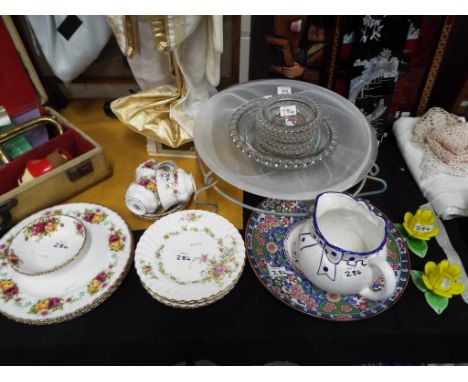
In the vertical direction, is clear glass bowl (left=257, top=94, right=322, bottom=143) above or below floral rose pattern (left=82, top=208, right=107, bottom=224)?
above

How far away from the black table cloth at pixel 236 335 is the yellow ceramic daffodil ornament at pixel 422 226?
0.10 metres

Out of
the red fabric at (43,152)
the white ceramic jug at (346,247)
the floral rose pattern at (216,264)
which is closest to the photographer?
the white ceramic jug at (346,247)

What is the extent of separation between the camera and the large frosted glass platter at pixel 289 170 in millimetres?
579

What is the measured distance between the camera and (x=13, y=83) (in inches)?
31.9

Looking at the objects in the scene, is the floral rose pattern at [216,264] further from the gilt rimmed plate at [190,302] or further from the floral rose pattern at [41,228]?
the floral rose pattern at [41,228]

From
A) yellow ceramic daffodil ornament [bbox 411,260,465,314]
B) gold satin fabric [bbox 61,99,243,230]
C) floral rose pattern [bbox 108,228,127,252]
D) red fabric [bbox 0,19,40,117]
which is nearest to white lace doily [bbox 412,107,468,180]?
yellow ceramic daffodil ornament [bbox 411,260,465,314]

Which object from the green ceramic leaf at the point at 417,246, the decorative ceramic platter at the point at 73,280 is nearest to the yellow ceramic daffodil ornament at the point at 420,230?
the green ceramic leaf at the point at 417,246

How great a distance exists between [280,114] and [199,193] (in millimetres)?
251

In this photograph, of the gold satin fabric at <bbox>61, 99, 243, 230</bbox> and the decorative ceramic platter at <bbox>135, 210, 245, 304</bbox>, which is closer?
the decorative ceramic platter at <bbox>135, 210, 245, 304</bbox>

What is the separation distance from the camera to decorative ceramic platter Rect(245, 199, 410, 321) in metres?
0.60

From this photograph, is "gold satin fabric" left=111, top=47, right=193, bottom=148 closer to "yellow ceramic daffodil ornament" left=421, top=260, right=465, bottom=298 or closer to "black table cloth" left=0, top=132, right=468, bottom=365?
"black table cloth" left=0, top=132, right=468, bottom=365

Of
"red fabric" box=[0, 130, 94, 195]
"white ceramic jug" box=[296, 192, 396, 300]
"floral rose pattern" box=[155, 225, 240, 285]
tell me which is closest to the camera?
"white ceramic jug" box=[296, 192, 396, 300]

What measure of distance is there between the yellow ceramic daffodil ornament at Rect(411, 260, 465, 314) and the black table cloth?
1 centimetres

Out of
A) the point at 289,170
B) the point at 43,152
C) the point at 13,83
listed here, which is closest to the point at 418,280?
the point at 289,170
